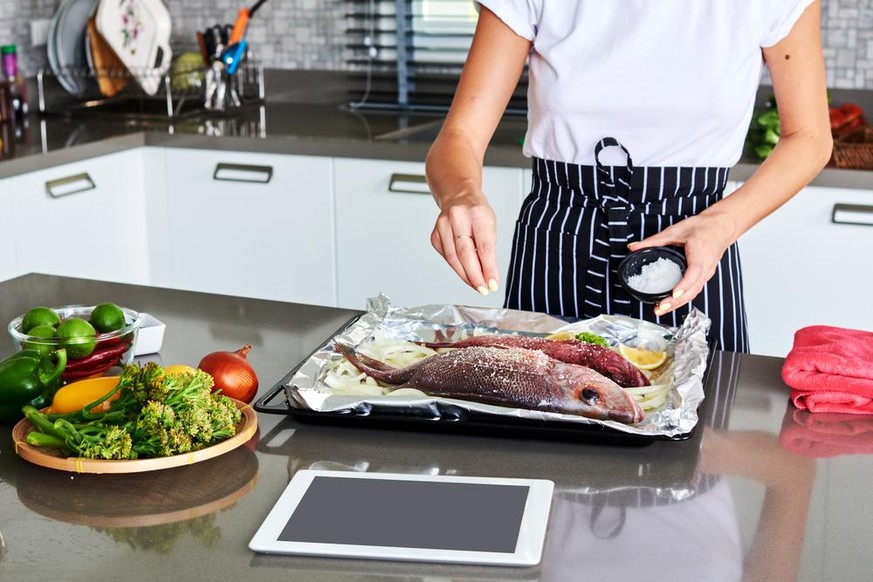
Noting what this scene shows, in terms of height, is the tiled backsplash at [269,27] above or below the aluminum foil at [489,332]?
above

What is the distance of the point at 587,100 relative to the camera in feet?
5.55

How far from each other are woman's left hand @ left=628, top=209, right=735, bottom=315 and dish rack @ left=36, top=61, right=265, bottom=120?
218cm

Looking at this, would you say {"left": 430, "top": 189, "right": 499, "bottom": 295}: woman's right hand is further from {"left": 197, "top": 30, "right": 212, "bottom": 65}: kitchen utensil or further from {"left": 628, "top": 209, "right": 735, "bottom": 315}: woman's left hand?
{"left": 197, "top": 30, "right": 212, "bottom": 65}: kitchen utensil

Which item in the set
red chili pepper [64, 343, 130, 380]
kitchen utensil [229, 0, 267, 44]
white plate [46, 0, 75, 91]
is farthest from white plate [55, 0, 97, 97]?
red chili pepper [64, 343, 130, 380]

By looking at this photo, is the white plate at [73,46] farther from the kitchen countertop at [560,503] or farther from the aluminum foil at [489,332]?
the kitchen countertop at [560,503]

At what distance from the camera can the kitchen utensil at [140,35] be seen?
11.0 feet

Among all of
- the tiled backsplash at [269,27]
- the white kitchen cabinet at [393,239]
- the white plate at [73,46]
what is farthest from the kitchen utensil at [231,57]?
the white kitchen cabinet at [393,239]

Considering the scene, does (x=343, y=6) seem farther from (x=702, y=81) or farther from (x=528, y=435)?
(x=528, y=435)

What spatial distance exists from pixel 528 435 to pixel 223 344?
50cm

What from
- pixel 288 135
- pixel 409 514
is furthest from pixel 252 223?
pixel 409 514

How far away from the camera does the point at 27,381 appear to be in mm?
1254

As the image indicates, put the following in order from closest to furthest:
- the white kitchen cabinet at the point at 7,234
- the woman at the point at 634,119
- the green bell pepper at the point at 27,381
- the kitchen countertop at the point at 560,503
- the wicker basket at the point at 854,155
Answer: the kitchen countertop at the point at 560,503
the green bell pepper at the point at 27,381
the woman at the point at 634,119
the wicker basket at the point at 854,155
the white kitchen cabinet at the point at 7,234

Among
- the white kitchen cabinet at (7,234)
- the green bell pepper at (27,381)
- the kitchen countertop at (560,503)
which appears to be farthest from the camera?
the white kitchen cabinet at (7,234)

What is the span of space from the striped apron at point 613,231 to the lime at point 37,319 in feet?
2.46
